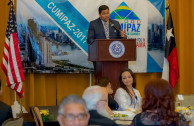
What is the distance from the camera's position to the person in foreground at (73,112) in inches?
88.0

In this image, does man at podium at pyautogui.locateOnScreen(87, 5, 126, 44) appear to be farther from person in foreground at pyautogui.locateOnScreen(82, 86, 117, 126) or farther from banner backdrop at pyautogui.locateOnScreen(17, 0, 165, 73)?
person in foreground at pyautogui.locateOnScreen(82, 86, 117, 126)

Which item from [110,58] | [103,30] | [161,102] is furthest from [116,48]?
[161,102]

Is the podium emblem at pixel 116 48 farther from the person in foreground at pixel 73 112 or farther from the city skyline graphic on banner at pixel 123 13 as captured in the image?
the person in foreground at pixel 73 112

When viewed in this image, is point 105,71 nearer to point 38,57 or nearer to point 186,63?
point 38,57

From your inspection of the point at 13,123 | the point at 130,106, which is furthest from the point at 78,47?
the point at 13,123

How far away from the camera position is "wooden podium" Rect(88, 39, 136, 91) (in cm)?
539

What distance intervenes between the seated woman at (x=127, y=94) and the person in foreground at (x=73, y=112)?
7.21 ft

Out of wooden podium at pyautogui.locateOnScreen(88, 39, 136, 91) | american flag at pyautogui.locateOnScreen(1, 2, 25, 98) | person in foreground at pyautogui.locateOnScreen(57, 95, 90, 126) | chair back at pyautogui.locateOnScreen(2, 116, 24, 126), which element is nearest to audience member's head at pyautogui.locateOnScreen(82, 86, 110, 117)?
person in foreground at pyautogui.locateOnScreen(57, 95, 90, 126)

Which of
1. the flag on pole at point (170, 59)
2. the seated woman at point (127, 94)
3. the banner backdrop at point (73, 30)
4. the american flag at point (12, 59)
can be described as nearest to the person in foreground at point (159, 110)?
the seated woman at point (127, 94)

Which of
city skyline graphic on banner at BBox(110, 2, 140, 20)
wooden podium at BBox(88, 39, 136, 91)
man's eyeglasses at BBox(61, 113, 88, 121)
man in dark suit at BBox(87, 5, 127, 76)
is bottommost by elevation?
man's eyeglasses at BBox(61, 113, 88, 121)

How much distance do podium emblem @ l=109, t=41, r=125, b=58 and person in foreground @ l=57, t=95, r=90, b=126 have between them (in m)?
3.17

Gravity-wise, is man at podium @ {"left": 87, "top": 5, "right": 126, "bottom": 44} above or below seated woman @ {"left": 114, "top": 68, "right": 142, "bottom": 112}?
above

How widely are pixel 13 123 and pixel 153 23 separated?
5614 mm

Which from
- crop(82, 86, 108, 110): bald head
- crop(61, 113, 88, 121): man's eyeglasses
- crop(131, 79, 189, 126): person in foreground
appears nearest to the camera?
crop(61, 113, 88, 121): man's eyeglasses
